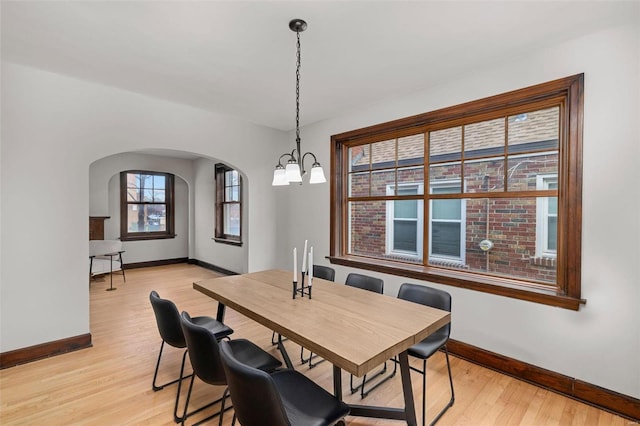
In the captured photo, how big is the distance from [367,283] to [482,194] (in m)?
1.40

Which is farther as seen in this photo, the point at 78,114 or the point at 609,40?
the point at 78,114

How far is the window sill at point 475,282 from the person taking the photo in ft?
7.73

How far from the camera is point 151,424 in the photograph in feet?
6.51

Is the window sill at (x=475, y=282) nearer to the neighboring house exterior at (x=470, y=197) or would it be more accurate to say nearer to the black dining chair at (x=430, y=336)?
the neighboring house exterior at (x=470, y=197)

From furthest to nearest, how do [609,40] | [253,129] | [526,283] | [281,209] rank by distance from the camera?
[281,209], [253,129], [526,283], [609,40]

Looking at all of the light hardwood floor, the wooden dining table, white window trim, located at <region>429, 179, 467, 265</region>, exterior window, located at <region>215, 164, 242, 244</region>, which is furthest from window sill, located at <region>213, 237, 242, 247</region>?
white window trim, located at <region>429, 179, 467, 265</region>

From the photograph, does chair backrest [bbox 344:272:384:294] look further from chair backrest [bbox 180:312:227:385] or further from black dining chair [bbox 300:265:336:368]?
chair backrest [bbox 180:312:227:385]

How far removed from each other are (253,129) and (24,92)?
245cm

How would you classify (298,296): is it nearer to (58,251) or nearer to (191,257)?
(58,251)

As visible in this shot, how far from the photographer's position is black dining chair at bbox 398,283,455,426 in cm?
206

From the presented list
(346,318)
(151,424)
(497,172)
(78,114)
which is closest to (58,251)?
(78,114)

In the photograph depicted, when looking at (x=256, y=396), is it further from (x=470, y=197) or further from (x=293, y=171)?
(x=470, y=197)

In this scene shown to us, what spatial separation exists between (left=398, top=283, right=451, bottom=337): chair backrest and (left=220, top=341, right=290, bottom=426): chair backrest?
156cm

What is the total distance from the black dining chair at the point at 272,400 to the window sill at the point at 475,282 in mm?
1891
